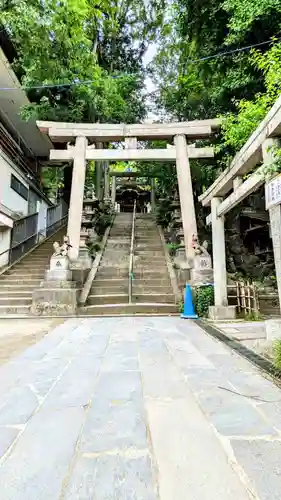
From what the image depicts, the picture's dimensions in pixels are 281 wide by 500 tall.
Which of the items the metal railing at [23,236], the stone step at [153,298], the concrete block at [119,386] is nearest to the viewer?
the concrete block at [119,386]

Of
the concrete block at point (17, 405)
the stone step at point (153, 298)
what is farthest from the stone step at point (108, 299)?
the concrete block at point (17, 405)

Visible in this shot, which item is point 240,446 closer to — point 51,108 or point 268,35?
point 268,35

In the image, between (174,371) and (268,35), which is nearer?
(174,371)

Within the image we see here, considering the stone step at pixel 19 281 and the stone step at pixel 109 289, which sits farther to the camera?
the stone step at pixel 19 281

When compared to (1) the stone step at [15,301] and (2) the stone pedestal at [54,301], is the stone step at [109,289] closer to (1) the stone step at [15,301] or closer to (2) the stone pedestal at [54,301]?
(2) the stone pedestal at [54,301]

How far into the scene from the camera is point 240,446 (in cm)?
166

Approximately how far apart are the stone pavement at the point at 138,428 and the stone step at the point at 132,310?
3.97 metres

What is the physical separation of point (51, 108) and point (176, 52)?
A: 7.77m

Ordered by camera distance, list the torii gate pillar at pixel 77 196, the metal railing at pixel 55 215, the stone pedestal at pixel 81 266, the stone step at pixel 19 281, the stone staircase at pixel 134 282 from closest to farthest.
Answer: the stone staircase at pixel 134 282 → the stone pedestal at pixel 81 266 → the stone step at pixel 19 281 → the torii gate pillar at pixel 77 196 → the metal railing at pixel 55 215

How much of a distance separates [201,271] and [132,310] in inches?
88.8

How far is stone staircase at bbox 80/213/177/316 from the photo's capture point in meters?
7.74

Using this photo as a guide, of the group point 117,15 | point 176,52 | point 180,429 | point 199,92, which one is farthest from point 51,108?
point 180,429

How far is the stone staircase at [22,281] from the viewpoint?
7891 millimetres

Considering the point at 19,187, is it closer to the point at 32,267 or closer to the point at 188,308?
the point at 32,267
